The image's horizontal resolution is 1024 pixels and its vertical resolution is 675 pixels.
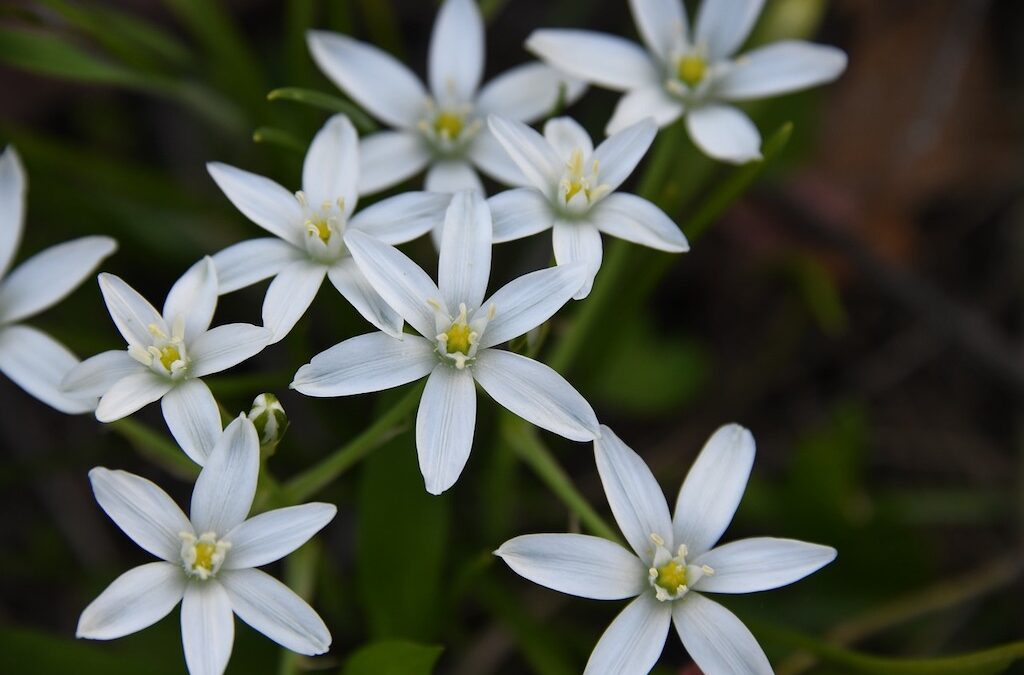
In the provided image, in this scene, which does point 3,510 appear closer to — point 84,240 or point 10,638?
point 10,638

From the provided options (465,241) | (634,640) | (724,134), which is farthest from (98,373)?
(724,134)

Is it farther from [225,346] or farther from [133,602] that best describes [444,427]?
[133,602]

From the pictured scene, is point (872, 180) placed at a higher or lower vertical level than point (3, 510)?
higher

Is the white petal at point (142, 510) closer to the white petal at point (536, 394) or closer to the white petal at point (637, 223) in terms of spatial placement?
the white petal at point (536, 394)

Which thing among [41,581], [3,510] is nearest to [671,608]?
[41,581]

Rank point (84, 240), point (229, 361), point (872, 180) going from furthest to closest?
point (872, 180) → point (84, 240) → point (229, 361)

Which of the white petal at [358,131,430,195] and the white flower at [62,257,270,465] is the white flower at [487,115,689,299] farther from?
the white flower at [62,257,270,465]

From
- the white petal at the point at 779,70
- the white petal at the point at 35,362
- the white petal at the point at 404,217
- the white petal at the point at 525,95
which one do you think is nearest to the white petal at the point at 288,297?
the white petal at the point at 404,217
